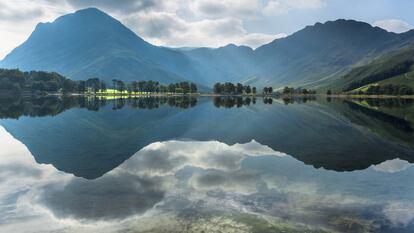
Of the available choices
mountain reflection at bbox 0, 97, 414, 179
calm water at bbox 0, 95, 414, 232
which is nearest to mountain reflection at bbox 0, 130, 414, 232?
calm water at bbox 0, 95, 414, 232

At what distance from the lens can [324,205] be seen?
2755 centimetres

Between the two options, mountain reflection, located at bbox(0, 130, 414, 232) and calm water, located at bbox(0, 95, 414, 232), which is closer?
mountain reflection, located at bbox(0, 130, 414, 232)

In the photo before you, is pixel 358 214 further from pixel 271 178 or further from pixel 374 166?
pixel 374 166

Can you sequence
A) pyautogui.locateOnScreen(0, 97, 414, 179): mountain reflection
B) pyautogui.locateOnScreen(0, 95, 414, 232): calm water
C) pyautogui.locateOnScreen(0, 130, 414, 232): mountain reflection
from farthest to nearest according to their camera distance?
pyautogui.locateOnScreen(0, 97, 414, 179): mountain reflection → pyautogui.locateOnScreen(0, 95, 414, 232): calm water → pyautogui.locateOnScreen(0, 130, 414, 232): mountain reflection

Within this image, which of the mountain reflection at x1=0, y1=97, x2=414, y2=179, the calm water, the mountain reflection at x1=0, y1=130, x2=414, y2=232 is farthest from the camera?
the mountain reflection at x1=0, y1=97, x2=414, y2=179

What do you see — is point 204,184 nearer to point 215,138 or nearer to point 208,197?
point 208,197

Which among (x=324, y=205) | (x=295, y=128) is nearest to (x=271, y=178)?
(x=324, y=205)

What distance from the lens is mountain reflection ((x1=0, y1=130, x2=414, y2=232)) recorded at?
2341 cm

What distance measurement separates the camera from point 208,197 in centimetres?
2888

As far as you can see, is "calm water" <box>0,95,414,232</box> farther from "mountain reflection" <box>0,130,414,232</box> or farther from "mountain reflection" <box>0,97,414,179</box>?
"mountain reflection" <box>0,97,414,179</box>

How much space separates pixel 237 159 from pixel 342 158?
15.1m

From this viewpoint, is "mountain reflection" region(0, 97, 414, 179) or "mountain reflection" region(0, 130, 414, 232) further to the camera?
"mountain reflection" region(0, 97, 414, 179)

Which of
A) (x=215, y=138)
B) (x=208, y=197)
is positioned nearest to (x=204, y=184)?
(x=208, y=197)

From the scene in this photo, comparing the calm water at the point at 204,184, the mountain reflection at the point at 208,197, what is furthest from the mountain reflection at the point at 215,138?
the mountain reflection at the point at 208,197
